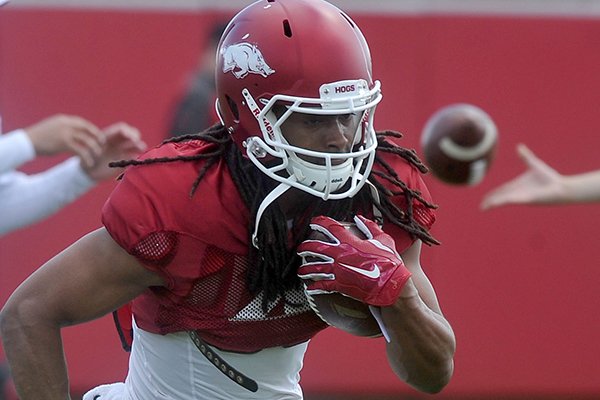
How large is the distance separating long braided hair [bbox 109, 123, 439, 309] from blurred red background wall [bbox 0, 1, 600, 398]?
3.18 m

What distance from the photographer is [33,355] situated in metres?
2.61

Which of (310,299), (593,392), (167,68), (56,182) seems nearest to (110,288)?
(310,299)

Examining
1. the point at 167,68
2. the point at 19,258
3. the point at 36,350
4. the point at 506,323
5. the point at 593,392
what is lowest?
the point at 593,392

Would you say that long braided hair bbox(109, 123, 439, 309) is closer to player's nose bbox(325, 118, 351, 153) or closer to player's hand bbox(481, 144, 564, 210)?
player's nose bbox(325, 118, 351, 153)

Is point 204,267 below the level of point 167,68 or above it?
above

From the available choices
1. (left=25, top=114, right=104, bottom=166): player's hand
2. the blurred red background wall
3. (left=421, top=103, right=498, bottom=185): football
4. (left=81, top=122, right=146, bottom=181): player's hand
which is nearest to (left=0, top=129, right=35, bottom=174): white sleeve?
(left=25, top=114, right=104, bottom=166): player's hand

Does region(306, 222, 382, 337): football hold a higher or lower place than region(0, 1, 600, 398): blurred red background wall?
higher

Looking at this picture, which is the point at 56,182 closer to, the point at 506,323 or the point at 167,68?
the point at 167,68

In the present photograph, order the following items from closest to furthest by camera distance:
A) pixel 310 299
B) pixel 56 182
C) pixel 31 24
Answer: pixel 310 299, pixel 56 182, pixel 31 24

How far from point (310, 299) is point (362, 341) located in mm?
3458

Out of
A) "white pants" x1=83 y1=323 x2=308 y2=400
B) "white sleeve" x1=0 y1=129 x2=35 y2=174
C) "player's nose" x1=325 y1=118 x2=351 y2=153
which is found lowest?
"white sleeve" x1=0 y1=129 x2=35 y2=174

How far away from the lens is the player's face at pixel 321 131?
2543 mm

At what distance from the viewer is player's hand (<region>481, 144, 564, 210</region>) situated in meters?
4.35

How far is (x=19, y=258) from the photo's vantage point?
586 centimetres
